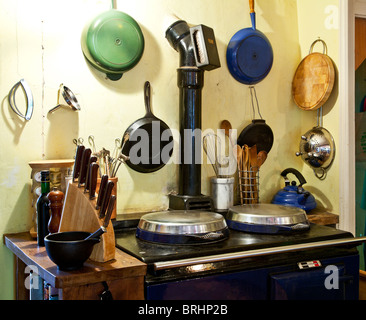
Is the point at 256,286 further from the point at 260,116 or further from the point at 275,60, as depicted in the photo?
the point at 275,60

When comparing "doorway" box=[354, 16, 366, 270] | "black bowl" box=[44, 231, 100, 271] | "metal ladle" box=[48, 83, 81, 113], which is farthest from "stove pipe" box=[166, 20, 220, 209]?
"doorway" box=[354, 16, 366, 270]

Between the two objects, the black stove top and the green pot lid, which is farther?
the green pot lid

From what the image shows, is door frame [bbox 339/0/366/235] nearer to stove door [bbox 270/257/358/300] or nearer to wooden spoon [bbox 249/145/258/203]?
wooden spoon [bbox 249/145/258/203]

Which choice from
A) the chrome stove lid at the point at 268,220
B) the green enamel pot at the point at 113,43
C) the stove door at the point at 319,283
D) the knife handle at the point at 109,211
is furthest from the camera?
the green enamel pot at the point at 113,43

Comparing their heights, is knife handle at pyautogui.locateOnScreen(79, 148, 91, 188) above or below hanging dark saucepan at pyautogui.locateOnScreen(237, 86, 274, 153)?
below

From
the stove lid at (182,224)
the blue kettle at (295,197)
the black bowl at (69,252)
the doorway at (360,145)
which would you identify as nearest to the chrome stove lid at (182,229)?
the stove lid at (182,224)

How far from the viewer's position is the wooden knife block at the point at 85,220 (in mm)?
1633

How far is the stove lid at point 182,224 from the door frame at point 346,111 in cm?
100

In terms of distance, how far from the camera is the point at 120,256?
1.73 m

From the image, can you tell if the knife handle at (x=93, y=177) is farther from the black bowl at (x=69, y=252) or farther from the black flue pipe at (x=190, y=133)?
the black flue pipe at (x=190, y=133)

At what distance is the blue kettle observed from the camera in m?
2.60

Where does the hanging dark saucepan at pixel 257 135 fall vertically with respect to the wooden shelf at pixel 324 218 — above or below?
above

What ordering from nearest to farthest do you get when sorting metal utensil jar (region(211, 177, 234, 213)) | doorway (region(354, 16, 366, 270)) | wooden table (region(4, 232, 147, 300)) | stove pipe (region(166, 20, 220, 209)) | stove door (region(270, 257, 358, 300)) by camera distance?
wooden table (region(4, 232, 147, 300)) → stove door (region(270, 257, 358, 300)) → stove pipe (region(166, 20, 220, 209)) → metal utensil jar (region(211, 177, 234, 213)) → doorway (region(354, 16, 366, 270))

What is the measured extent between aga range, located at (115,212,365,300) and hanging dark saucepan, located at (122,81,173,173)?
16.7 inches
